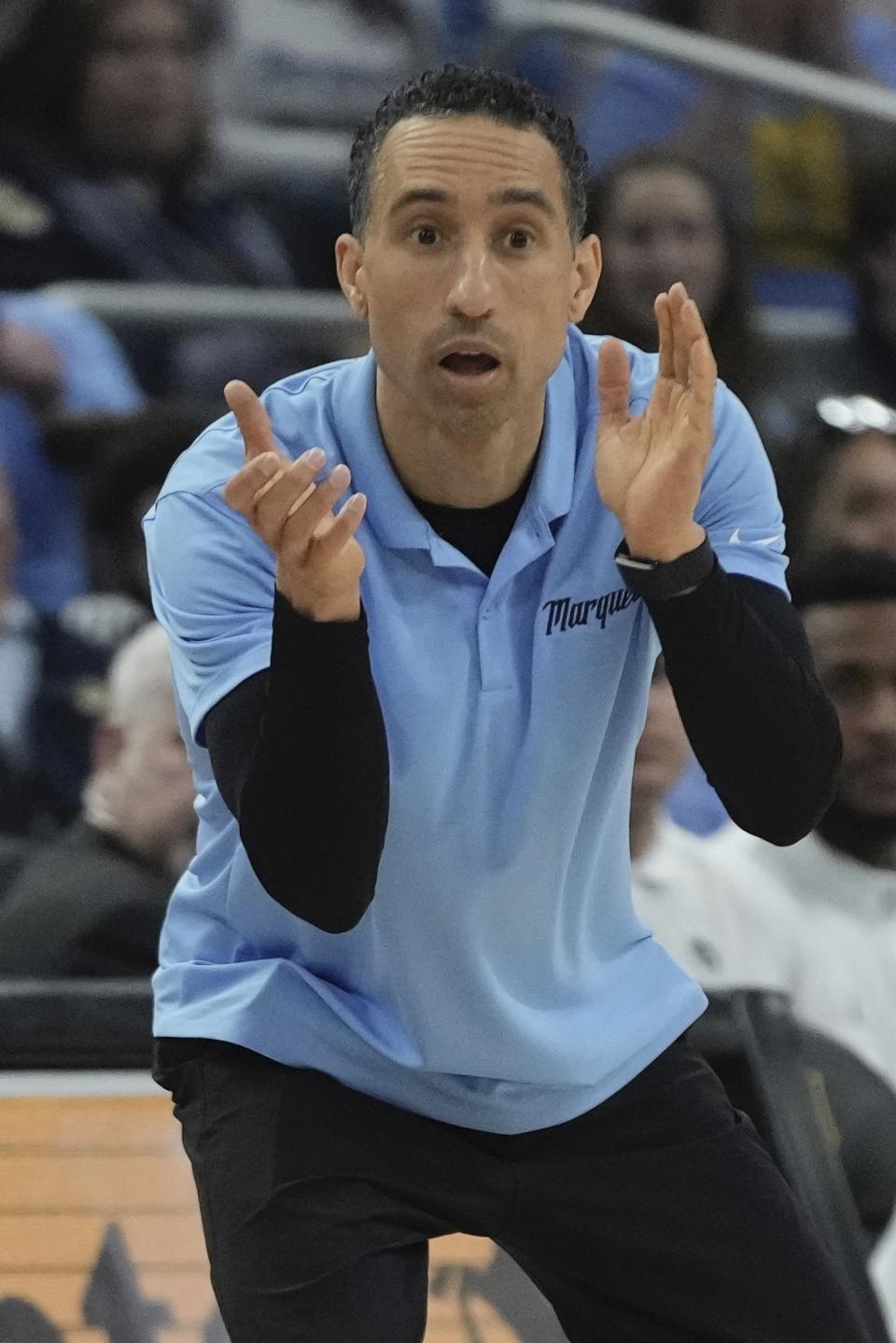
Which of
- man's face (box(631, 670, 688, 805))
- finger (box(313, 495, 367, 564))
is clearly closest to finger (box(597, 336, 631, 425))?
finger (box(313, 495, 367, 564))

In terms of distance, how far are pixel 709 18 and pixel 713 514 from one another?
349 centimetres

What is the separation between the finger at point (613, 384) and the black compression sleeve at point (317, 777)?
1.18 feet

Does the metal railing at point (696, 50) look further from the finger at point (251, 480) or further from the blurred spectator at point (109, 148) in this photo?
the finger at point (251, 480)

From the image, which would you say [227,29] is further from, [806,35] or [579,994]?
[579,994]

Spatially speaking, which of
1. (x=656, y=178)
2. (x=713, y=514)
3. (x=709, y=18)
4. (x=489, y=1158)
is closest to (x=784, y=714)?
(x=713, y=514)

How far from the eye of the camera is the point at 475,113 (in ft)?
7.14

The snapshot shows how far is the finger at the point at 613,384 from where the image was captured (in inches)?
85.3

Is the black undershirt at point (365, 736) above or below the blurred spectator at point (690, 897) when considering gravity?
above

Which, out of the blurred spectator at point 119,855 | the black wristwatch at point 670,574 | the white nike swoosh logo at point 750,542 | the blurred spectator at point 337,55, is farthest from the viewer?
the blurred spectator at point 337,55

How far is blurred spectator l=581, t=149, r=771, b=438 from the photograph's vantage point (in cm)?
470

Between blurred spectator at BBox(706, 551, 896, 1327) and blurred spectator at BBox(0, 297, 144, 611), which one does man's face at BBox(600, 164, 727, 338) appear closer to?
blurred spectator at BBox(706, 551, 896, 1327)

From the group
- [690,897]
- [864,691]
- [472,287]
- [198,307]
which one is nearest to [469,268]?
[472,287]

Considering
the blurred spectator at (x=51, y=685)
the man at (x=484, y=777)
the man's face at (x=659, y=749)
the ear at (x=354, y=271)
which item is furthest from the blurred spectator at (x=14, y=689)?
the ear at (x=354, y=271)

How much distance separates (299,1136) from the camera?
214 centimetres
